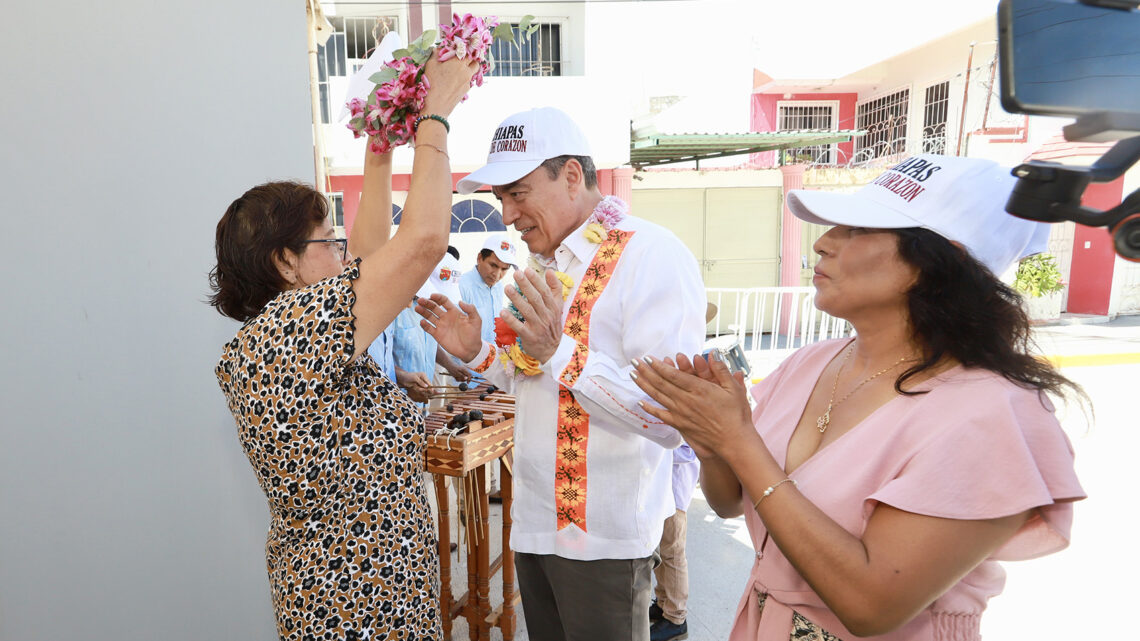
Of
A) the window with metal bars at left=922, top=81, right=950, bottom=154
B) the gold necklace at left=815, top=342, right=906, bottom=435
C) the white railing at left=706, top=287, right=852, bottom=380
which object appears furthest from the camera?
the window with metal bars at left=922, top=81, right=950, bottom=154

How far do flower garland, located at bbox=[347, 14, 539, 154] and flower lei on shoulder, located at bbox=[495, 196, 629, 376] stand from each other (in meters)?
0.53

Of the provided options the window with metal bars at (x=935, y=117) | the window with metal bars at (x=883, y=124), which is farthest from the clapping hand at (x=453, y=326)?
the window with metal bars at (x=883, y=124)

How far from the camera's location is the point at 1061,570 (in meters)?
4.03

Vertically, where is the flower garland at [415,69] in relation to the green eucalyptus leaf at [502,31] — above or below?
below

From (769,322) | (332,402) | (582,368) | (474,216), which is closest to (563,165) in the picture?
(582,368)

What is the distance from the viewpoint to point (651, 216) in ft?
44.9

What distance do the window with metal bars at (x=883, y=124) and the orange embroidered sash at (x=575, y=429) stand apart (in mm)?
15134

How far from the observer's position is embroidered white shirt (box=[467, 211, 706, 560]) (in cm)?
184

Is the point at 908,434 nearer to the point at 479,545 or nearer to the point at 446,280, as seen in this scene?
the point at 479,545

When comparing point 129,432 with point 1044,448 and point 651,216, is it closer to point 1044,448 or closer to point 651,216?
point 1044,448

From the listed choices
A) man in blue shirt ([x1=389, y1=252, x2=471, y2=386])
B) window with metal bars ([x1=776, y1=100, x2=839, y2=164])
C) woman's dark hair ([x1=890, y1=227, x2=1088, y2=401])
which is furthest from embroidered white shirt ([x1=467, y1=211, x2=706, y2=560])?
window with metal bars ([x1=776, y1=100, x2=839, y2=164])

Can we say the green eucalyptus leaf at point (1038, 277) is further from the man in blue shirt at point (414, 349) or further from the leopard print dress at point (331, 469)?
the leopard print dress at point (331, 469)

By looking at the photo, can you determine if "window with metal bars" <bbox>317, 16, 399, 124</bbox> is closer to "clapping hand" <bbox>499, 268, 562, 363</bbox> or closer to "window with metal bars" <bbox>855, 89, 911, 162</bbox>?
"clapping hand" <bbox>499, 268, 562, 363</bbox>

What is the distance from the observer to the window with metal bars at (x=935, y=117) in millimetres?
14183
